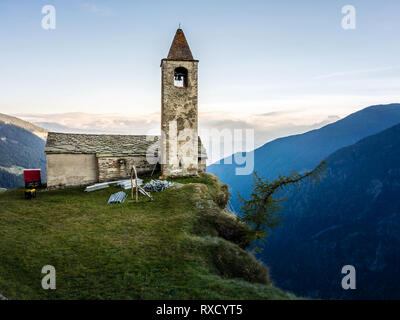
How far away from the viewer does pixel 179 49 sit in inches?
980

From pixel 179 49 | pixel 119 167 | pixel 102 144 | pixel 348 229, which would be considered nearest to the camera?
pixel 179 49

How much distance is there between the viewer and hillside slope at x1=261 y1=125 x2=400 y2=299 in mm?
75000

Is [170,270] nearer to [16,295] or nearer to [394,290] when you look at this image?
[16,295]

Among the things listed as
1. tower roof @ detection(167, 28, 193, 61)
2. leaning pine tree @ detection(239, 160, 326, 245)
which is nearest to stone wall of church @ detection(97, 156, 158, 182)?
tower roof @ detection(167, 28, 193, 61)

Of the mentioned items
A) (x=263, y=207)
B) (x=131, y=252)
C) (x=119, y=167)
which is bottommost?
(x=131, y=252)

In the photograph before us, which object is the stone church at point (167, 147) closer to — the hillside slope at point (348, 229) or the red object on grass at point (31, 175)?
the red object on grass at point (31, 175)

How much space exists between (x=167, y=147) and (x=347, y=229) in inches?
3774

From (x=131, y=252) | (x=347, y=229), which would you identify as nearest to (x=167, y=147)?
(x=131, y=252)

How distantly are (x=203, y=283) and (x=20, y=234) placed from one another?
10.2m

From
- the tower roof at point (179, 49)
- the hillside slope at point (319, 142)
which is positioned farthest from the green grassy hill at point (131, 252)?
the hillside slope at point (319, 142)

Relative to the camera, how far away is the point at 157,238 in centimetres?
1150

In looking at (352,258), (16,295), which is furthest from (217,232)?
(352,258)

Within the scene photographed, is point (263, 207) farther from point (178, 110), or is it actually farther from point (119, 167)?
point (119, 167)

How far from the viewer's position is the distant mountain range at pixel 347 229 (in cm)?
7500
